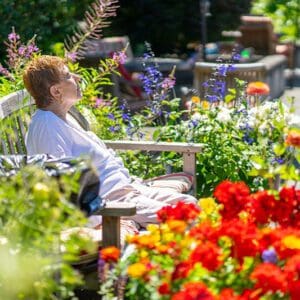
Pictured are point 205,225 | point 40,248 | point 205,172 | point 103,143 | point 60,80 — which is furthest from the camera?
point 205,172

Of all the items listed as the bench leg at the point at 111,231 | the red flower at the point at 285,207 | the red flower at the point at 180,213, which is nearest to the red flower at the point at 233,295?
the red flower at the point at 180,213

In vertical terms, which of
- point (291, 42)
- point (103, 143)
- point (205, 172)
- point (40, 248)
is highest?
point (40, 248)

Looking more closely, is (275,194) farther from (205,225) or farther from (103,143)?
(103,143)

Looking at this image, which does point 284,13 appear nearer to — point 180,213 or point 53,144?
point 53,144

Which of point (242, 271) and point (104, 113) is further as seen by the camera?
point (104, 113)

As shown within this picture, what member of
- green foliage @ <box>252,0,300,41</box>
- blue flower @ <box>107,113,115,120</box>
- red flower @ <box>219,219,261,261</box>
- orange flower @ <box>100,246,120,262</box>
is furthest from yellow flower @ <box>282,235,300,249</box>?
green foliage @ <box>252,0,300,41</box>

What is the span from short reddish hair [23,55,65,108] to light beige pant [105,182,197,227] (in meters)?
0.58

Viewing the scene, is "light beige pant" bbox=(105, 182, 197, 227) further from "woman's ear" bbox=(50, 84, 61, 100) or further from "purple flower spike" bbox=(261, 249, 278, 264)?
"purple flower spike" bbox=(261, 249, 278, 264)

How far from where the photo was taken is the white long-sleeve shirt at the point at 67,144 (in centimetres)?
531

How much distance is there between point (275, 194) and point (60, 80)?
1700mm

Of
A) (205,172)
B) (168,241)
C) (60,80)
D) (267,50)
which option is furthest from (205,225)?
(267,50)

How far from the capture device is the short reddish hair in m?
5.41

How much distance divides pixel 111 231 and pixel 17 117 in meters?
1.46

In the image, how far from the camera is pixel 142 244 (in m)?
3.73
